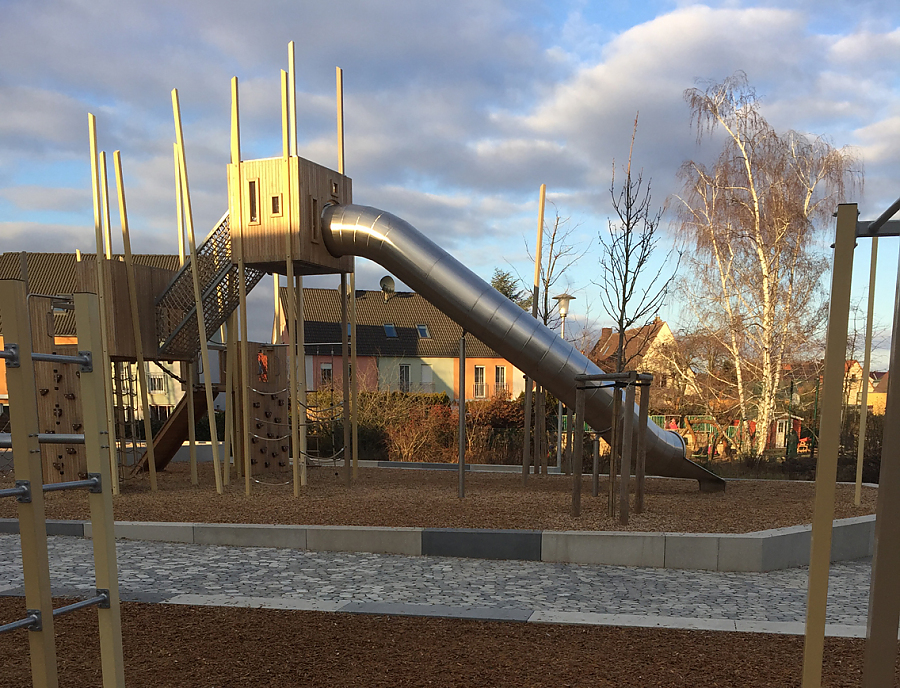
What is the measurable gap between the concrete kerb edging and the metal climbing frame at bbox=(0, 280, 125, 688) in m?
4.25

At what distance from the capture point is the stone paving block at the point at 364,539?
695 cm

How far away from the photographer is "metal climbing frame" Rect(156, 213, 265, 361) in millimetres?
10594

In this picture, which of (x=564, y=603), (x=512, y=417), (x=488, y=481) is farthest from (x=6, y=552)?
(x=512, y=417)

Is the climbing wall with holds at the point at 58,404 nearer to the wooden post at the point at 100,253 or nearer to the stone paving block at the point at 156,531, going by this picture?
the wooden post at the point at 100,253

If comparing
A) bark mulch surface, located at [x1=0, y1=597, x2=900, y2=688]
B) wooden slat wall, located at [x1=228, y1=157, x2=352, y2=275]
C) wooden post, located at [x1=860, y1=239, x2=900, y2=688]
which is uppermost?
wooden slat wall, located at [x1=228, y1=157, x2=352, y2=275]

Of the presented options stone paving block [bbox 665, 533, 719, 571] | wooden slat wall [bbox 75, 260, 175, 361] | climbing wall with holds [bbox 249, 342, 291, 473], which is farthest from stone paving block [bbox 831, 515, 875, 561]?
wooden slat wall [bbox 75, 260, 175, 361]

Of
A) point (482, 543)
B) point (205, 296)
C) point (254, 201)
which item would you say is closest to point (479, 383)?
point (205, 296)

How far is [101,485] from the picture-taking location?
9.32ft

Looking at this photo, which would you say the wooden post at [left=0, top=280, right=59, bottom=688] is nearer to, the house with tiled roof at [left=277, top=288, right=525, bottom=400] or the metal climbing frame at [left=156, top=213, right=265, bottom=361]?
the metal climbing frame at [left=156, top=213, right=265, bottom=361]

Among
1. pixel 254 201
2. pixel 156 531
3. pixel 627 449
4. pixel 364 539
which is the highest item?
pixel 254 201

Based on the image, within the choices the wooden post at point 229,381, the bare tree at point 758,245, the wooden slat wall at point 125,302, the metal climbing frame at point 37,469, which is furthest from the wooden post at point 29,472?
the bare tree at point 758,245

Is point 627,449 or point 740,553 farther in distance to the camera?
point 627,449

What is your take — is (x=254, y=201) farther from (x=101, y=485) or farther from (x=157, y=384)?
(x=157, y=384)

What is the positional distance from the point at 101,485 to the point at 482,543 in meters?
4.51
